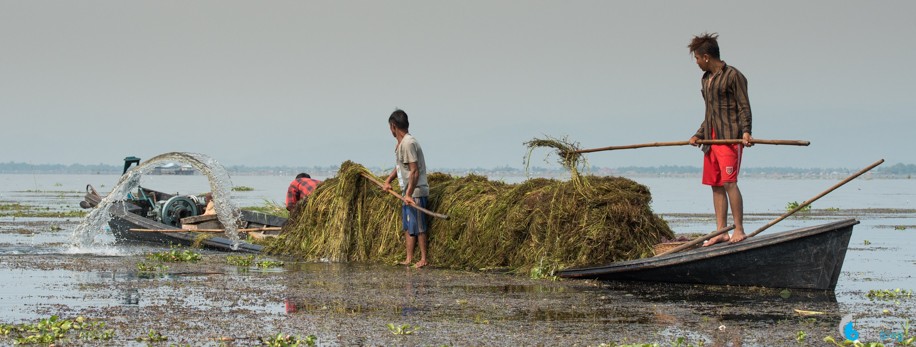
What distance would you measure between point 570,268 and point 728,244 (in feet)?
6.35

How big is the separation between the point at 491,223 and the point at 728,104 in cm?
384

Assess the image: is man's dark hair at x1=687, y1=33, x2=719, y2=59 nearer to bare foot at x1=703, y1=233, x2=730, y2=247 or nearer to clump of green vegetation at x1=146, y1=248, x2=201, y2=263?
bare foot at x1=703, y1=233, x2=730, y2=247

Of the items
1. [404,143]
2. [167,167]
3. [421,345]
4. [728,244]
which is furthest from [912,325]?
[167,167]

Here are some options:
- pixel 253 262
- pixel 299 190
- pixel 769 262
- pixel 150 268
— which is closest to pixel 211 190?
pixel 299 190

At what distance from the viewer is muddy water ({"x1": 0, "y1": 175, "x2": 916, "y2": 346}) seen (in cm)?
820

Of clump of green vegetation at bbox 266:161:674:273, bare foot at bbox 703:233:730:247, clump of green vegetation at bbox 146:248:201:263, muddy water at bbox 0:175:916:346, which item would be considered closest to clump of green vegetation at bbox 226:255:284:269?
muddy water at bbox 0:175:916:346

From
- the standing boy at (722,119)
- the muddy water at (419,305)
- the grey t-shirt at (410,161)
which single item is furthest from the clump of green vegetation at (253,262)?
the standing boy at (722,119)

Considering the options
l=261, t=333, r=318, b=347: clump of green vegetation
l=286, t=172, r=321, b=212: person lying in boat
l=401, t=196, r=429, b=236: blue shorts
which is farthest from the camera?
l=286, t=172, r=321, b=212: person lying in boat

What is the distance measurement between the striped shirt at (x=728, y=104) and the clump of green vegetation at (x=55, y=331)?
6.39 metres

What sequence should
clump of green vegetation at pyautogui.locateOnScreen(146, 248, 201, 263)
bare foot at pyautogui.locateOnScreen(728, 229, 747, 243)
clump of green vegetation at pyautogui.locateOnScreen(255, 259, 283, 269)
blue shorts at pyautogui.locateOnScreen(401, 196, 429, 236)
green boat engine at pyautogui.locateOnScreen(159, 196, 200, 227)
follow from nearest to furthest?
1. bare foot at pyautogui.locateOnScreen(728, 229, 747, 243)
2. blue shorts at pyautogui.locateOnScreen(401, 196, 429, 236)
3. clump of green vegetation at pyautogui.locateOnScreen(255, 259, 283, 269)
4. clump of green vegetation at pyautogui.locateOnScreen(146, 248, 201, 263)
5. green boat engine at pyautogui.locateOnScreen(159, 196, 200, 227)

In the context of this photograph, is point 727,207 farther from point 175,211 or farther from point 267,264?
point 175,211

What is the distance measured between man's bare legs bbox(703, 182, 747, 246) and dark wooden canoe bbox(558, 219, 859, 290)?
134mm

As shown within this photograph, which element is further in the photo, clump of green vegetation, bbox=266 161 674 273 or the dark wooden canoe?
clump of green vegetation, bbox=266 161 674 273

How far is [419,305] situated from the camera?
10094 millimetres
